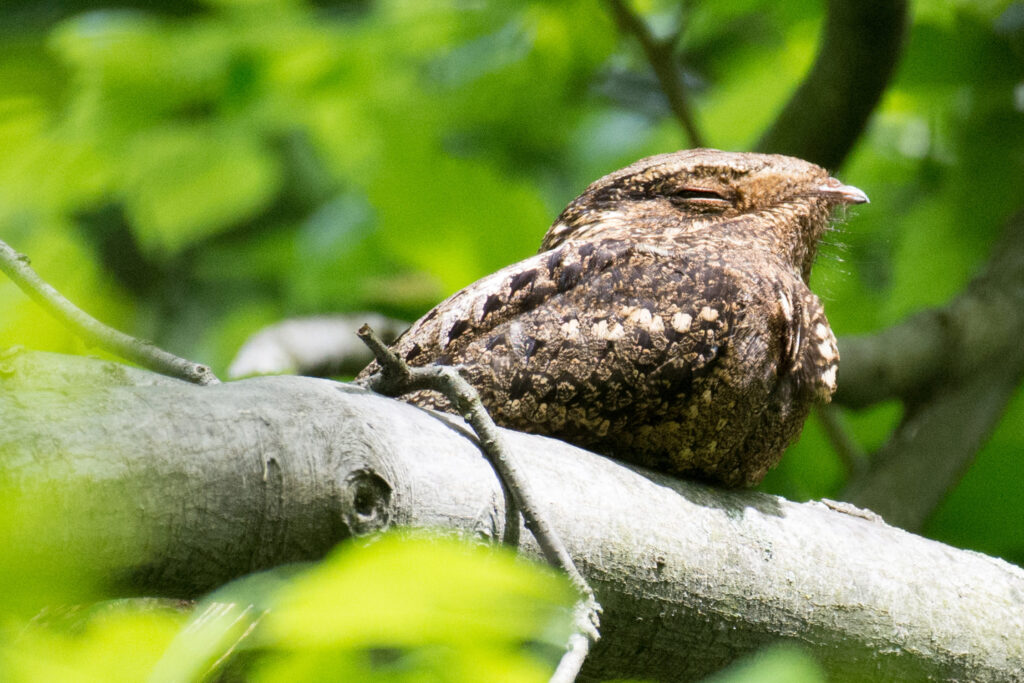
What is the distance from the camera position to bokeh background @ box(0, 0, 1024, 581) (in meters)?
3.29

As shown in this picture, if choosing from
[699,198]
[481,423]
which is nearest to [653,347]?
[481,423]

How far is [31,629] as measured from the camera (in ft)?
2.84

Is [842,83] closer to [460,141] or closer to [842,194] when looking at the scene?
[842,194]

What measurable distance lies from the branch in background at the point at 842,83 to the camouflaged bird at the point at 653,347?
1346 mm

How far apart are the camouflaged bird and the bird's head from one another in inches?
2.7

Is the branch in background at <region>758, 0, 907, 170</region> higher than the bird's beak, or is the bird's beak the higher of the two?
the branch in background at <region>758, 0, 907, 170</region>

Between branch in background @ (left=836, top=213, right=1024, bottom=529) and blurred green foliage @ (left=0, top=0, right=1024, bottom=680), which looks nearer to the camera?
blurred green foliage @ (left=0, top=0, right=1024, bottom=680)

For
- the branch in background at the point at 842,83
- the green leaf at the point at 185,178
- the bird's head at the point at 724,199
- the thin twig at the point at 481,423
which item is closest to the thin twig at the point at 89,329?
the thin twig at the point at 481,423

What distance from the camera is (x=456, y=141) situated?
3.95 meters

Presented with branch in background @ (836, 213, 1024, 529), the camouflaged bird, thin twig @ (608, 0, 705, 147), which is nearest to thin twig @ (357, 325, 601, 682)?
the camouflaged bird

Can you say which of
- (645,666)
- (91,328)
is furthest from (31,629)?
(645,666)

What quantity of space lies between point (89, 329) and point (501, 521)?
758mm

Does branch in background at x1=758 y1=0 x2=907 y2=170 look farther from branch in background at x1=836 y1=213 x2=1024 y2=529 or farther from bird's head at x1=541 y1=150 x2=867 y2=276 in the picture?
bird's head at x1=541 y1=150 x2=867 y2=276

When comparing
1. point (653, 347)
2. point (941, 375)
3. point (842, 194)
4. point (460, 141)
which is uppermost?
point (460, 141)
